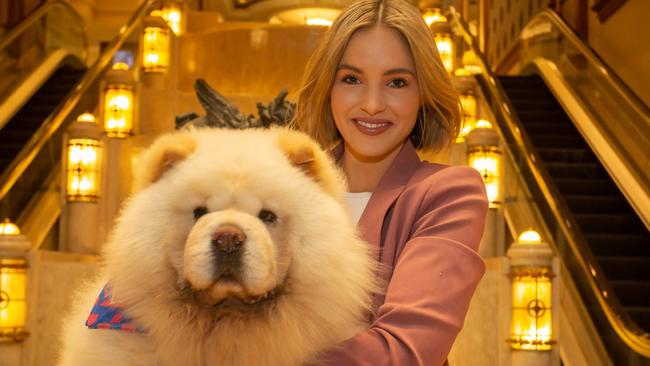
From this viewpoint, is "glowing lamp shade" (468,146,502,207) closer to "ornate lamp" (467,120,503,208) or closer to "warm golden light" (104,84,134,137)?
"ornate lamp" (467,120,503,208)

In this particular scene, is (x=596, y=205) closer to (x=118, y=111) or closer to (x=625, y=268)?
(x=625, y=268)

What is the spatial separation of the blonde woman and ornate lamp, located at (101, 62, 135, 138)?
18.6 feet

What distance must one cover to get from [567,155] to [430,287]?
694 centimetres

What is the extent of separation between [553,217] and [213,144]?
4719 mm

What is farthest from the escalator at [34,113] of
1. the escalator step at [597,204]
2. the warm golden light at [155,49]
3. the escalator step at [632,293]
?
the escalator step at [632,293]

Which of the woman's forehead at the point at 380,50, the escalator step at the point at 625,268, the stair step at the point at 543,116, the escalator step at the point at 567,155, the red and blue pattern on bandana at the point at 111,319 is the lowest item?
the escalator step at the point at 625,268

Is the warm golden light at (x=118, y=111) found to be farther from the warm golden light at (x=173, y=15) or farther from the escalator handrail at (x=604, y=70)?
the escalator handrail at (x=604, y=70)

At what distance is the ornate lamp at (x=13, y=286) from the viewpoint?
5.38m

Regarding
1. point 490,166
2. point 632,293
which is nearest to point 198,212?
point 632,293

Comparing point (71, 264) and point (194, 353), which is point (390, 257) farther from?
point (71, 264)

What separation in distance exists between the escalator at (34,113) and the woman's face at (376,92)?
6742mm

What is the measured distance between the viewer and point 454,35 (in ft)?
32.6

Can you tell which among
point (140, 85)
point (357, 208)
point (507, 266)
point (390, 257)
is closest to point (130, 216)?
point (390, 257)

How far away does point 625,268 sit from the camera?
250 inches
